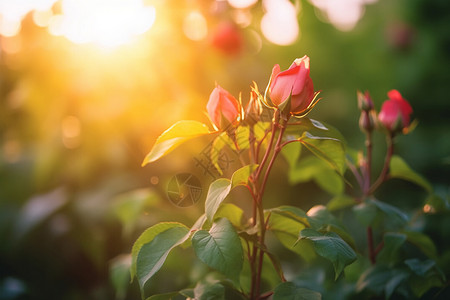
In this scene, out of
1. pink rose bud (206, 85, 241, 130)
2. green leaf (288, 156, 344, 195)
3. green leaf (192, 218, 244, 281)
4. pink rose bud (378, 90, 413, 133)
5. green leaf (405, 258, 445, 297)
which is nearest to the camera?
green leaf (192, 218, 244, 281)

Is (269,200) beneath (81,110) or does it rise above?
beneath

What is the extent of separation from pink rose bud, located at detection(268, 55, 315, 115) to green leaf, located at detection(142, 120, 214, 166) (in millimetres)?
121

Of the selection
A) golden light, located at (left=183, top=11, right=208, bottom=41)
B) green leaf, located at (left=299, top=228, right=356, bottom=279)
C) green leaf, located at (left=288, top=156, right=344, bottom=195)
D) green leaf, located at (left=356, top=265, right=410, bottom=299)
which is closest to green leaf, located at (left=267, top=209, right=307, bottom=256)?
green leaf, located at (left=299, top=228, right=356, bottom=279)

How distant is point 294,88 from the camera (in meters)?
0.61

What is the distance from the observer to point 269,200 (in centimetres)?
215

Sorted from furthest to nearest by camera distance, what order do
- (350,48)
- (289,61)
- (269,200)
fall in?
1. (350,48)
2. (289,61)
3. (269,200)

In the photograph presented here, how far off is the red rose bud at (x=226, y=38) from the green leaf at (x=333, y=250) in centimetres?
121

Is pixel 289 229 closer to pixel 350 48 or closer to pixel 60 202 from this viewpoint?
pixel 60 202

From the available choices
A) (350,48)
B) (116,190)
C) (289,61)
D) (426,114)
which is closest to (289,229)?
(116,190)

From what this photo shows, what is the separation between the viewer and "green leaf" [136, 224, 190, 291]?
0.58m

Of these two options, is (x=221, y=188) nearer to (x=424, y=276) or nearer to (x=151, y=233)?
(x=151, y=233)

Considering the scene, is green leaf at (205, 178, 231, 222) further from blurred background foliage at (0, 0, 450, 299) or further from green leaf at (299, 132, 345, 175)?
blurred background foliage at (0, 0, 450, 299)

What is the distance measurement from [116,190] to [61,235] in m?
0.36

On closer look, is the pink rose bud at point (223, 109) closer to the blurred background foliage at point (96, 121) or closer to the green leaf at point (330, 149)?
the green leaf at point (330, 149)
